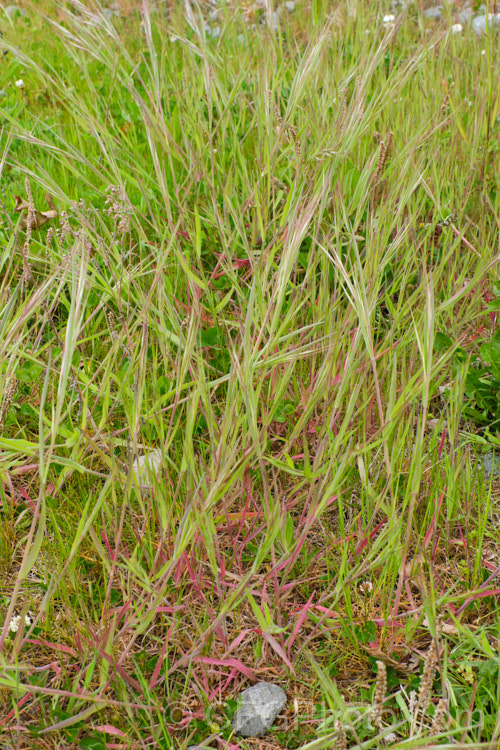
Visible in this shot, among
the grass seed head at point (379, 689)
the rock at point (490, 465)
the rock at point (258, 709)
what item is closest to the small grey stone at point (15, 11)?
the rock at point (490, 465)

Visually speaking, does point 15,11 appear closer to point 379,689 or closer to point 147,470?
point 147,470

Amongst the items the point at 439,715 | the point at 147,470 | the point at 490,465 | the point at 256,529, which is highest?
the point at 147,470

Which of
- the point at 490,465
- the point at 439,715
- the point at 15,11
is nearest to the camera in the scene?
the point at 439,715

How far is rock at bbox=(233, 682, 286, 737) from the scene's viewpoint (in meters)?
1.16

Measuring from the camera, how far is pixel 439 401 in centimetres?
179

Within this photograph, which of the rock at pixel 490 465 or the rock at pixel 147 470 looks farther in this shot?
the rock at pixel 490 465

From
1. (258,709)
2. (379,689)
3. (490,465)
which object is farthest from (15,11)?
(379,689)

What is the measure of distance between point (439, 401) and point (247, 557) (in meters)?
0.71

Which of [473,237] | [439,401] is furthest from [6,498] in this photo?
[473,237]

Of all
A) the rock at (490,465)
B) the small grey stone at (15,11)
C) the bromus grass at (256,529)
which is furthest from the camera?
the small grey stone at (15,11)

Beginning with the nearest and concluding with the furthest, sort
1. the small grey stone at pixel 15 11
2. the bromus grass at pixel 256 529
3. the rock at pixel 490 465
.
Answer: the bromus grass at pixel 256 529 → the rock at pixel 490 465 → the small grey stone at pixel 15 11

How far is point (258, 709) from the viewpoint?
46.1 inches

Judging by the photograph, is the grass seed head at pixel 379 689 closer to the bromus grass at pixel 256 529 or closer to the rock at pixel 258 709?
the bromus grass at pixel 256 529

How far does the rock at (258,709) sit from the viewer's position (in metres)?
1.16
